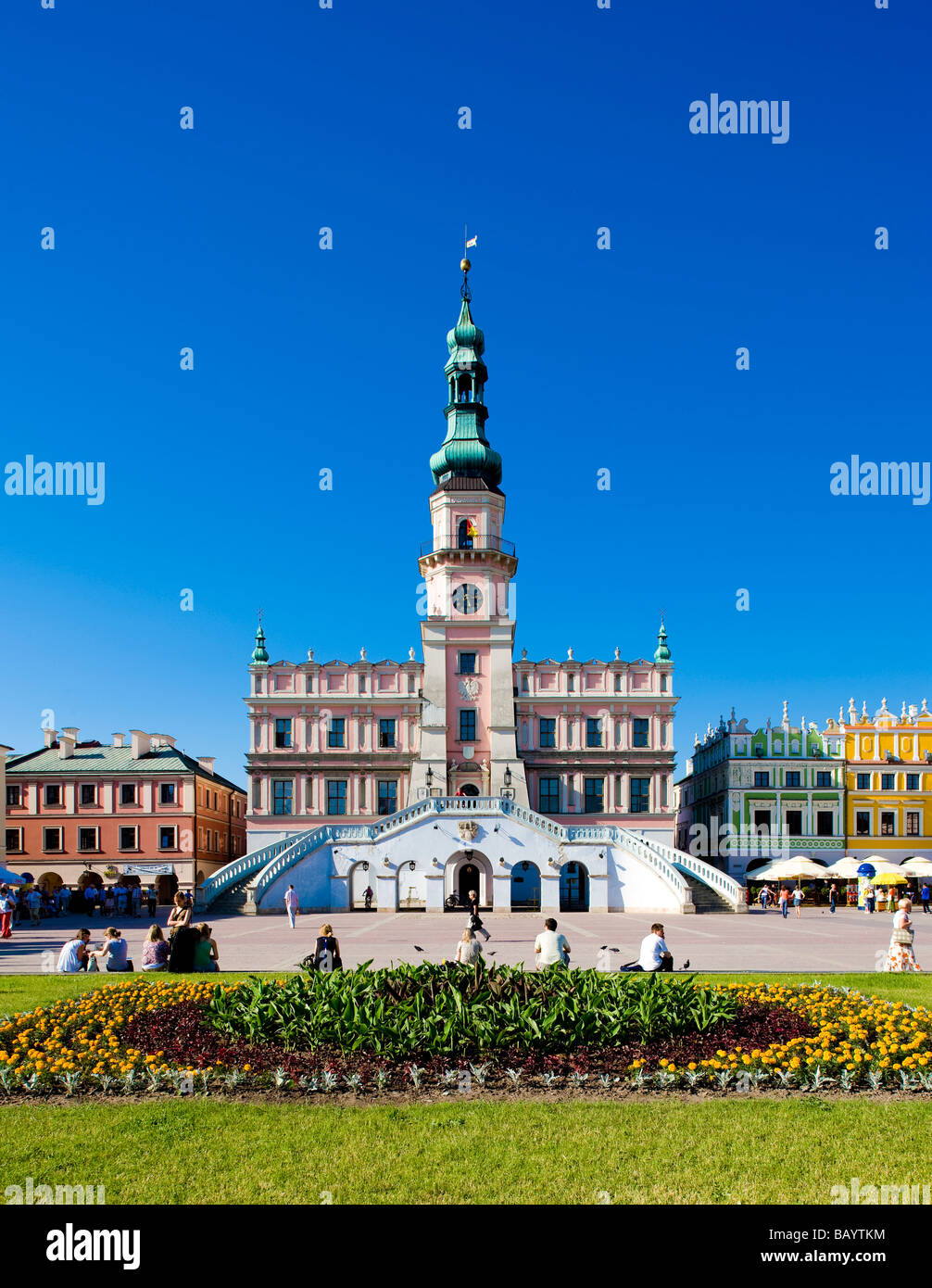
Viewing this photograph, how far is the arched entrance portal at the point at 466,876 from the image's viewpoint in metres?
50.2

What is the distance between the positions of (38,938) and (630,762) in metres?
39.0

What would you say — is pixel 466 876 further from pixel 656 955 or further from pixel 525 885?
pixel 656 955

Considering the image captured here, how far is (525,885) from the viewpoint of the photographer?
184 ft

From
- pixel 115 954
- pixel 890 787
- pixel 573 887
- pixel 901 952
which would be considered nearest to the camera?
pixel 115 954

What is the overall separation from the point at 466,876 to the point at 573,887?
6.25 m

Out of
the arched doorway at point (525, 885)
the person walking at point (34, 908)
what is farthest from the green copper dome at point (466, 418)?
the person walking at point (34, 908)

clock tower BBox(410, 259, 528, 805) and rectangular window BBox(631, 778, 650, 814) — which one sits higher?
clock tower BBox(410, 259, 528, 805)

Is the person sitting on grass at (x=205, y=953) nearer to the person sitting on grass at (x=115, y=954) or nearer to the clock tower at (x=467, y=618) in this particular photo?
the person sitting on grass at (x=115, y=954)

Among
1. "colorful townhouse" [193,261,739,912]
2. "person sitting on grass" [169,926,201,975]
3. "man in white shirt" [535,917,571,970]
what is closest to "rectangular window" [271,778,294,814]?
"colorful townhouse" [193,261,739,912]

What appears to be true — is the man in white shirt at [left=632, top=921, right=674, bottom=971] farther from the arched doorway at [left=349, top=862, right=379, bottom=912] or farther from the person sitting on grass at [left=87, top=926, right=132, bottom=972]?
the arched doorway at [left=349, top=862, right=379, bottom=912]

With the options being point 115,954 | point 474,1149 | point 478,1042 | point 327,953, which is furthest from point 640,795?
point 474,1149

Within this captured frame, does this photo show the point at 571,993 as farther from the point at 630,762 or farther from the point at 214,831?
the point at 214,831

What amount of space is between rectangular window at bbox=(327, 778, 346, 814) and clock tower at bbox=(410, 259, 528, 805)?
542cm

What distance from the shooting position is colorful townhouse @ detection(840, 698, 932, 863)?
71.0 metres
